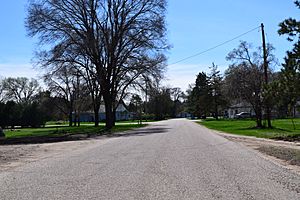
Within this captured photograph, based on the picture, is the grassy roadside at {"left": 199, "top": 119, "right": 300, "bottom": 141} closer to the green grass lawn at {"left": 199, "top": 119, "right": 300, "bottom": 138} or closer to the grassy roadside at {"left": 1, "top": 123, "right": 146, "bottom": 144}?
the green grass lawn at {"left": 199, "top": 119, "right": 300, "bottom": 138}

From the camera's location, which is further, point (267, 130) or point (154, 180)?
point (267, 130)

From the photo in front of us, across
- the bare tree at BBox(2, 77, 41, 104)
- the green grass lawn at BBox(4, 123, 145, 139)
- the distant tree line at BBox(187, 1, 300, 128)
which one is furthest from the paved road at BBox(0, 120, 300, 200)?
the bare tree at BBox(2, 77, 41, 104)

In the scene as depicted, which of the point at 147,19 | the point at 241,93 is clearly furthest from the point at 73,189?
the point at 147,19

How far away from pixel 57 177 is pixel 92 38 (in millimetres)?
38521

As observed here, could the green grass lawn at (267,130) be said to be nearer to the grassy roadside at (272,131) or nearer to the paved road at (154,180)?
the grassy roadside at (272,131)

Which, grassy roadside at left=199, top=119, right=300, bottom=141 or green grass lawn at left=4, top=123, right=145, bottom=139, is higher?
green grass lawn at left=4, top=123, right=145, bottom=139

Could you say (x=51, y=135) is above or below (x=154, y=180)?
above

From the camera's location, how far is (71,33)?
48.9 metres

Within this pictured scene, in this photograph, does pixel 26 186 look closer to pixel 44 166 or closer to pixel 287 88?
pixel 44 166

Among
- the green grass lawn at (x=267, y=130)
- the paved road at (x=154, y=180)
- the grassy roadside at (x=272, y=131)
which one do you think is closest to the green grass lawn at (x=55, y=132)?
the green grass lawn at (x=267, y=130)

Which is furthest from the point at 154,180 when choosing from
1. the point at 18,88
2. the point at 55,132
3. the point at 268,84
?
the point at 18,88

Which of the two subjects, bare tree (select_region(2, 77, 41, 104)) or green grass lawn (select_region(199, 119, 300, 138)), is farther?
bare tree (select_region(2, 77, 41, 104))

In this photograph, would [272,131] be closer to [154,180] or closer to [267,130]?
[267,130]

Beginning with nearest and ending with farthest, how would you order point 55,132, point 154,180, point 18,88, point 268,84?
point 154,180, point 268,84, point 55,132, point 18,88
